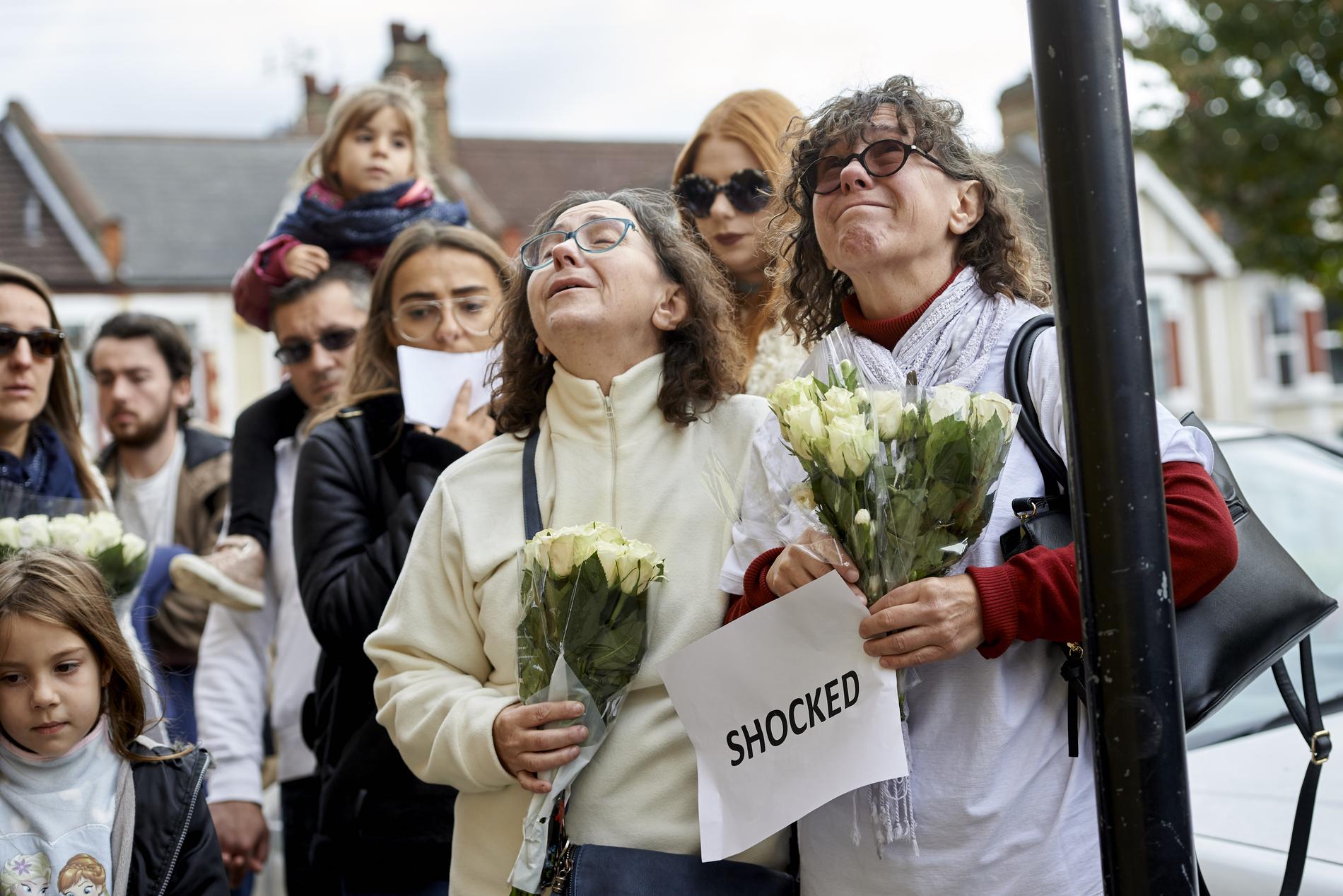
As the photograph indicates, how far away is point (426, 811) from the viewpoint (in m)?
3.02

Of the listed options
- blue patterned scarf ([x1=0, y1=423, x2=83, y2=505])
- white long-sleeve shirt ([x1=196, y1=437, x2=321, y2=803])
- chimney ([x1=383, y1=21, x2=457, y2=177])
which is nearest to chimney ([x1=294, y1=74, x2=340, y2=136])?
chimney ([x1=383, y1=21, x2=457, y2=177])

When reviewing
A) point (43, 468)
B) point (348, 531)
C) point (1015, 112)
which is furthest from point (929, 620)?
point (1015, 112)

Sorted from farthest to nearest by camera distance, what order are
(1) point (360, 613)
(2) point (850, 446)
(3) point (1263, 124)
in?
(3) point (1263, 124) < (1) point (360, 613) < (2) point (850, 446)

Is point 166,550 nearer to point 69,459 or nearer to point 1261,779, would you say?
point 69,459

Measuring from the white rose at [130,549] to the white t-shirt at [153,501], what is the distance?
117 cm

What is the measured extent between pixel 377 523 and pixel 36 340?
143 cm

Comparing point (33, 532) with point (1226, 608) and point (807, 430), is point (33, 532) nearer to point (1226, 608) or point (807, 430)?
point (807, 430)

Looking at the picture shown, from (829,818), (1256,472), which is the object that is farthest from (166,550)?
(1256,472)

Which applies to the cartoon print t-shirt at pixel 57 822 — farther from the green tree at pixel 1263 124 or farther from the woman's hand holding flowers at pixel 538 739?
the green tree at pixel 1263 124

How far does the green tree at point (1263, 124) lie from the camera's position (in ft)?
49.1

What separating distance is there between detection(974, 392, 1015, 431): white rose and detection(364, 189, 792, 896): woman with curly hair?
0.57 metres

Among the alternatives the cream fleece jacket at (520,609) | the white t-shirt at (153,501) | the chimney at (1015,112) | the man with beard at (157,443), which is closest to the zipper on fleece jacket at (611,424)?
the cream fleece jacket at (520,609)

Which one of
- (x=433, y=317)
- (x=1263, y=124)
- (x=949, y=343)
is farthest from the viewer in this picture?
(x=1263, y=124)

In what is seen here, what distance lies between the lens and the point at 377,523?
10.6 ft
